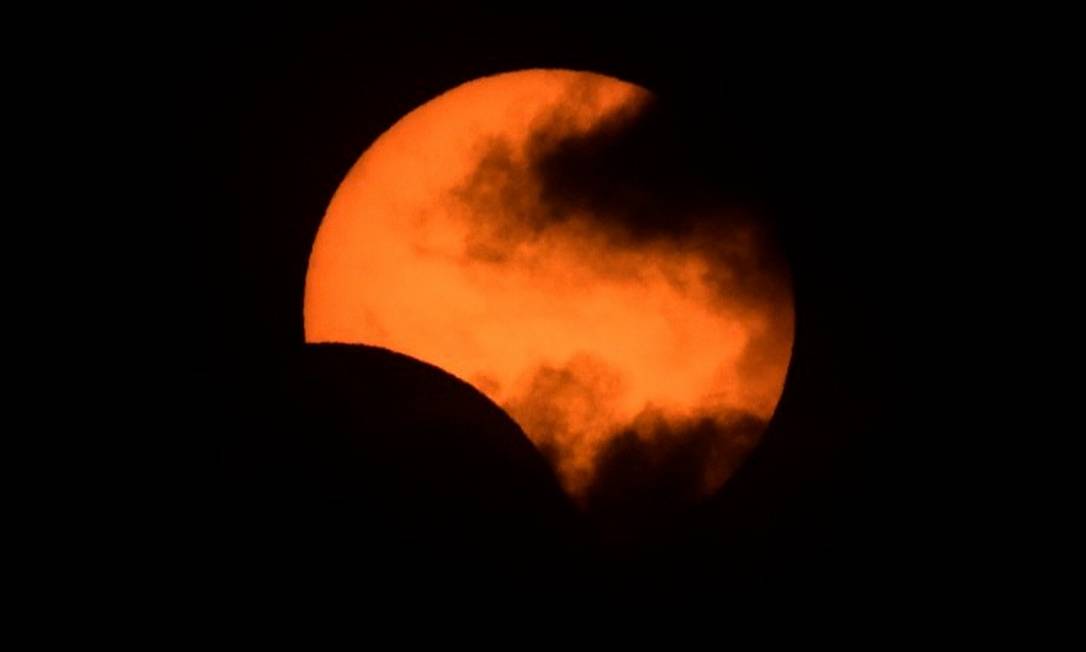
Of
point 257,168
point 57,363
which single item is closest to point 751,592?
point 257,168

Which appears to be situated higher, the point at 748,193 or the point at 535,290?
the point at 748,193

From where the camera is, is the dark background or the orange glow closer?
the orange glow

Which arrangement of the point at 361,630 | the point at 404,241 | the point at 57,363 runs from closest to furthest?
1. the point at 361,630
2. the point at 404,241
3. the point at 57,363

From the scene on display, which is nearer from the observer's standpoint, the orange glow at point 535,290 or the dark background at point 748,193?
→ the orange glow at point 535,290

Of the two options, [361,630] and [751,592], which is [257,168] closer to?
[361,630]

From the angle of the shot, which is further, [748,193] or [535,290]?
[748,193]

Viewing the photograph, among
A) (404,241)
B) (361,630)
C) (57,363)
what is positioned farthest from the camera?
(57,363)

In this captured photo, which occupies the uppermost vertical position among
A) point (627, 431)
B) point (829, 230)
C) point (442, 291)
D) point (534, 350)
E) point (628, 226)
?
point (829, 230)

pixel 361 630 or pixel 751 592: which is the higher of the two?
pixel 751 592
